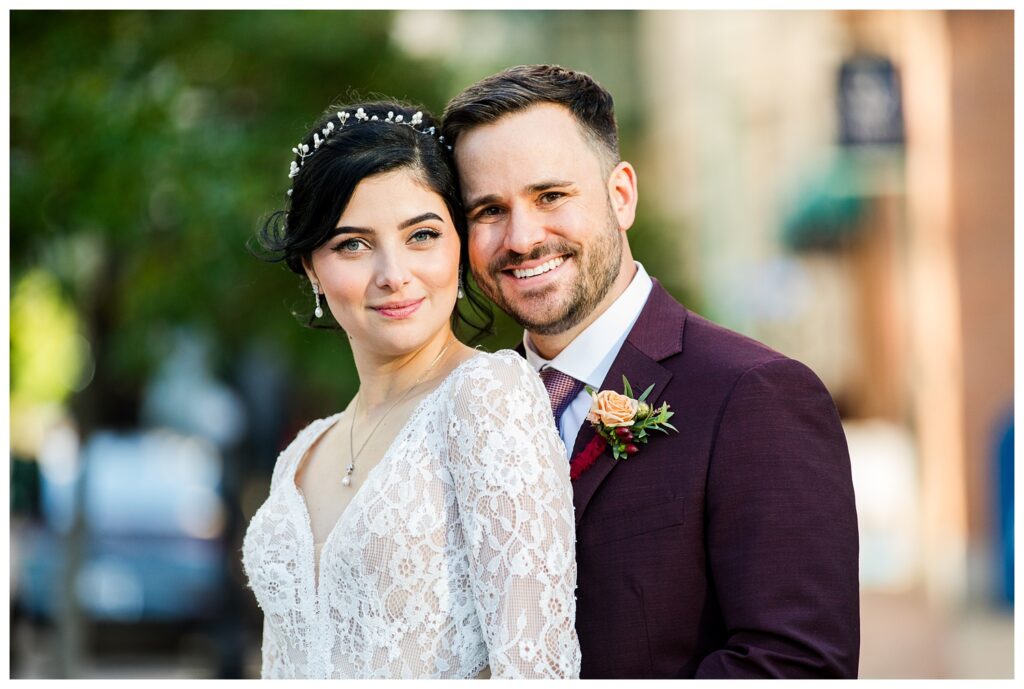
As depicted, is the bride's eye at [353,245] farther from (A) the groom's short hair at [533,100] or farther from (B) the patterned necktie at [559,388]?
(B) the patterned necktie at [559,388]

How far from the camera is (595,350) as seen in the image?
3.33 metres

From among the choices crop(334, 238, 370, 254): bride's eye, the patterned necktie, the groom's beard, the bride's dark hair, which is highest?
the bride's dark hair

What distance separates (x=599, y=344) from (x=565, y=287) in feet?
0.57

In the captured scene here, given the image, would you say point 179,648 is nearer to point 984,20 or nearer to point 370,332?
point 370,332

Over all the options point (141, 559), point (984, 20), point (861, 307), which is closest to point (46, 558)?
point (141, 559)

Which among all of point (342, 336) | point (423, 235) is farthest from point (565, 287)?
point (342, 336)

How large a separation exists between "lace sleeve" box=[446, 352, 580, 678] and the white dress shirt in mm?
282

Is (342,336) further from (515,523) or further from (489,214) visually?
(515,523)

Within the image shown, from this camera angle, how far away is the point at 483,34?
19531mm

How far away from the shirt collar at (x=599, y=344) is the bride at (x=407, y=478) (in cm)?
27

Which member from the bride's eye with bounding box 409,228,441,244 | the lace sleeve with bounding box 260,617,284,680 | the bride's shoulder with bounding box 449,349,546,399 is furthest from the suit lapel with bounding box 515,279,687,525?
the lace sleeve with bounding box 260,617,284,680

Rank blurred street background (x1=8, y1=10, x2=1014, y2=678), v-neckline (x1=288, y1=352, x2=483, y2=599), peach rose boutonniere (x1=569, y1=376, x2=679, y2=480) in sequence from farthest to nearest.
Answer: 1. blurred street background (x1=8, y1=10, x2=1014, y2=678)
2. v-neckline (x1=288, y1=352, x2=483, y2=599)
3. peach rose boutonniere (x1=569, y1=376, x2=679, y2=480)

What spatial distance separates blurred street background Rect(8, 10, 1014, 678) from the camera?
8031 millimetres

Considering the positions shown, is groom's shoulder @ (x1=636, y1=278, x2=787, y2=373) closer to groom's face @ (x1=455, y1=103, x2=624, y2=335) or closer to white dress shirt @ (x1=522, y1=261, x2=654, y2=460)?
white dress shirt @ (x1=522, y1=261, x2=654, y2=460)
